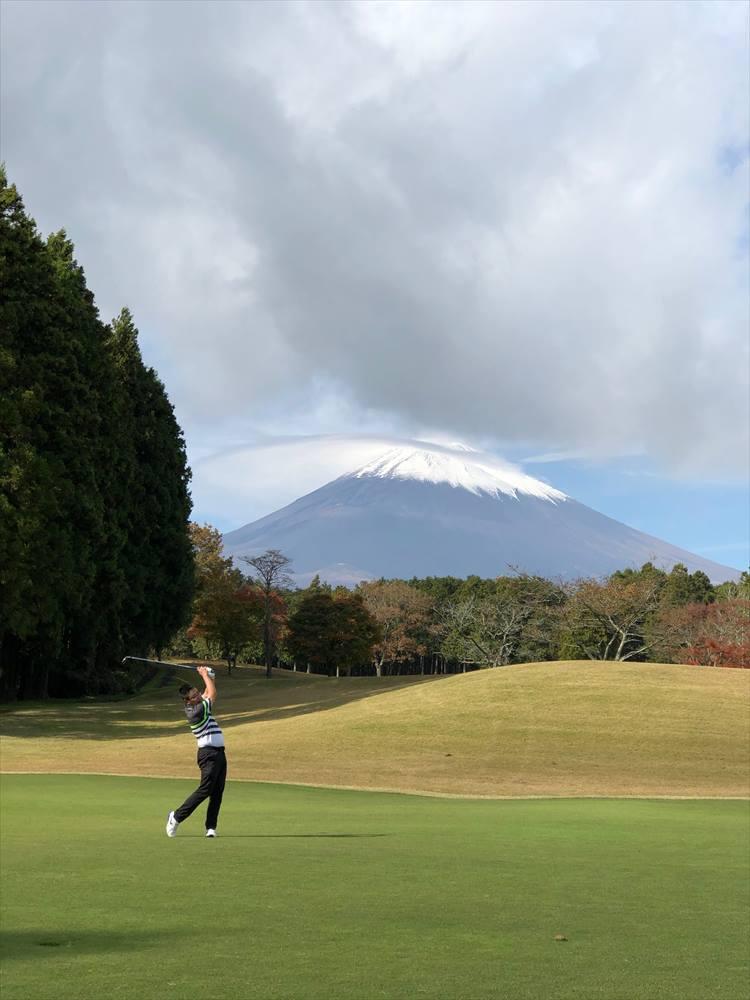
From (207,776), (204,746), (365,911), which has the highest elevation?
(204,746)

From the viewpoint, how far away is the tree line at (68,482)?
3703 cm

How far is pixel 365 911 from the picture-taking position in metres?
A: 8.32

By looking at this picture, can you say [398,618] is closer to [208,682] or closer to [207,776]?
[207,776]

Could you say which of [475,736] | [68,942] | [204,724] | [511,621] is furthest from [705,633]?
[68,942]

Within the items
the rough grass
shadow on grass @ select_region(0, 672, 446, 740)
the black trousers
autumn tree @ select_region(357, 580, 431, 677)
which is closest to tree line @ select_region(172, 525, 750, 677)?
autumn tree @ select_region(357, 580, 431, 677)

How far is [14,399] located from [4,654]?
1764 cm

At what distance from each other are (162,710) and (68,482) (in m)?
15.7

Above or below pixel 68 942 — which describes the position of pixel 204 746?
above

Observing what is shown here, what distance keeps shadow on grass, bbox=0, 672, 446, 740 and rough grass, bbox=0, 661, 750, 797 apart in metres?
0.15

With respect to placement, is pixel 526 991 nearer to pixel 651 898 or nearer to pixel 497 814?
pixel 651 898

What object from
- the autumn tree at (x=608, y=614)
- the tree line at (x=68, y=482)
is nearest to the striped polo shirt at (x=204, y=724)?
the tree line at (x=68, y=482)

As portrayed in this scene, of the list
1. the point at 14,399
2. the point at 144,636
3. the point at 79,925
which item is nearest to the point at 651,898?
the point at 79,925

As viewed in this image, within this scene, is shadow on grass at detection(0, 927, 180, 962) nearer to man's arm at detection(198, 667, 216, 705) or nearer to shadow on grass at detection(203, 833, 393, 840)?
man's arm at detection(198, 667, 216, 705)

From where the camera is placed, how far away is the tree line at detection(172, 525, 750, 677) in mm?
71625
